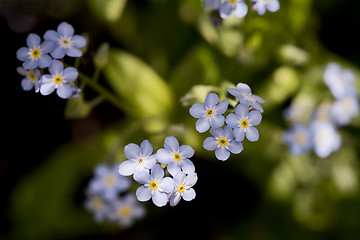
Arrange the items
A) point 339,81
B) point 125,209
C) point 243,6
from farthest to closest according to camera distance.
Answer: point 339,81
point 125,209
point 243,6

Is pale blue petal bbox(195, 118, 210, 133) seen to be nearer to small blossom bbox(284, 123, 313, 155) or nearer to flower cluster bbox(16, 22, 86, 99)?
flower cluster bbox(16, 22, 86, 99)

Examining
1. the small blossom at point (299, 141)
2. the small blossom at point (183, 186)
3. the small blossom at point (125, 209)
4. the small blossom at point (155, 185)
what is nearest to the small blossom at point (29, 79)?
the small blossom at point (155, 185)

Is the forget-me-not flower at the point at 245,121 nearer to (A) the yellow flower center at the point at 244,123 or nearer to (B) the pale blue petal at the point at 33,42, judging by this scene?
(A) the yellow flower center at the point at 244,123

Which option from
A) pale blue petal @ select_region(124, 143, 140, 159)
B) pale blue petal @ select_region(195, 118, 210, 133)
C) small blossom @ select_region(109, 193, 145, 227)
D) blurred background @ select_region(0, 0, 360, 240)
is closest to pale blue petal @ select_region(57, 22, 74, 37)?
pale blue petal @ select_region(124, 143, 140, 159)

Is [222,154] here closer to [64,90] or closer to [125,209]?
[64,90]

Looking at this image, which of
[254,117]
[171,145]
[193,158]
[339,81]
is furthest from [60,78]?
[339,81]

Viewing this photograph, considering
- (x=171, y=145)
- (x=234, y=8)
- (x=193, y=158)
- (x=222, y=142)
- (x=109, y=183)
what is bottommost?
(x=109, y=183)

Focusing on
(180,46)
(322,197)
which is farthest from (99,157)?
(322,197)
